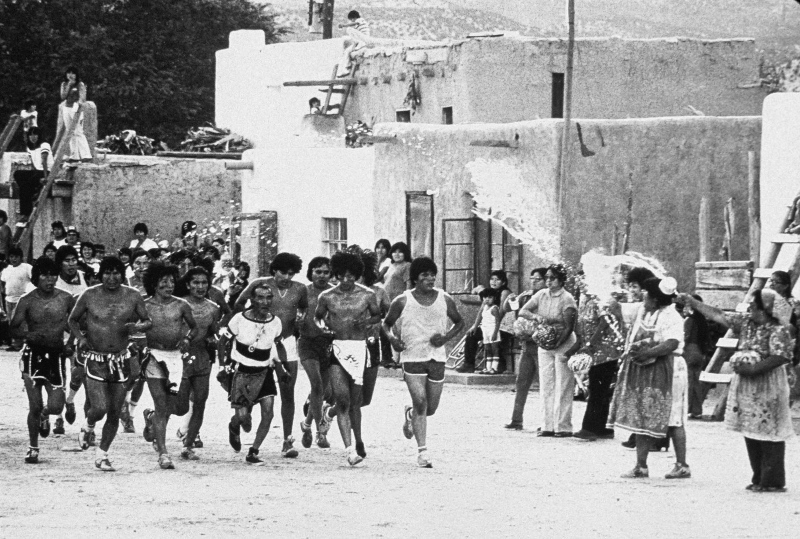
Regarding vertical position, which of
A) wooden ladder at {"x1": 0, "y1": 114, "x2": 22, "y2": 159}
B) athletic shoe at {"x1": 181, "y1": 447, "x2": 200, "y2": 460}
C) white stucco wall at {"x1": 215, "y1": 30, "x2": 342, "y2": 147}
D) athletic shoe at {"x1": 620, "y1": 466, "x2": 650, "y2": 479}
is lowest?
athletic shoe at {"x1": 181, "y1": 447, "x2": 200, "y2": 460}

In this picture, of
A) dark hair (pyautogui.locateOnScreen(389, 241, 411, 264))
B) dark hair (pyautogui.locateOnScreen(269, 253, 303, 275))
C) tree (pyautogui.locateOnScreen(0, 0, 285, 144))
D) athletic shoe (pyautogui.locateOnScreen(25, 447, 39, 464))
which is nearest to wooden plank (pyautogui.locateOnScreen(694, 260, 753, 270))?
dark hair (pyautogui.locateOnScreen(389, 241, 411, 264))

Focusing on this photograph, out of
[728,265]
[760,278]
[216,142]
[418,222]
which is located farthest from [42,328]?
[216,142]

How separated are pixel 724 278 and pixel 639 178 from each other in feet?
10.2

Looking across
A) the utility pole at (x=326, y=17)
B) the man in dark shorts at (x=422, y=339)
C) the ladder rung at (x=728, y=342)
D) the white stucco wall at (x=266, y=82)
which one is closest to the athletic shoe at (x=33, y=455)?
the man in dark shorts at (x=422, y=339)

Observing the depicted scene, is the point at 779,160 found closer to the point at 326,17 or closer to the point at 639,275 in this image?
the point at 639,275

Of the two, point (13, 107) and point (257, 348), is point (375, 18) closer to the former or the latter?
point (13, 107)

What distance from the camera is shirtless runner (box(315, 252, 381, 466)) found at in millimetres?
12789

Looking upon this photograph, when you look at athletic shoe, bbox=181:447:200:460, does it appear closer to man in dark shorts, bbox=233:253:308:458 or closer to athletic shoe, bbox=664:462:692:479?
man in dark shorts, bbox=233:253:308:458

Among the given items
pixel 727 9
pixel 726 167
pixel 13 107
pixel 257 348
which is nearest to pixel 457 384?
pixel 726 167

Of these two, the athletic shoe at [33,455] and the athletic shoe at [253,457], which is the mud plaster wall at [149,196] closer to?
the athletic shoe at [33,455]

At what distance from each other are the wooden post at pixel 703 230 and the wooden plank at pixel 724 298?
0.82 m

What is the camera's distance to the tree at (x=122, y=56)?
4591 cm

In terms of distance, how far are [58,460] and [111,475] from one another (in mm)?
1071

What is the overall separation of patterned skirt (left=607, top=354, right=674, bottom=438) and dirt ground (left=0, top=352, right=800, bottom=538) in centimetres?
39
